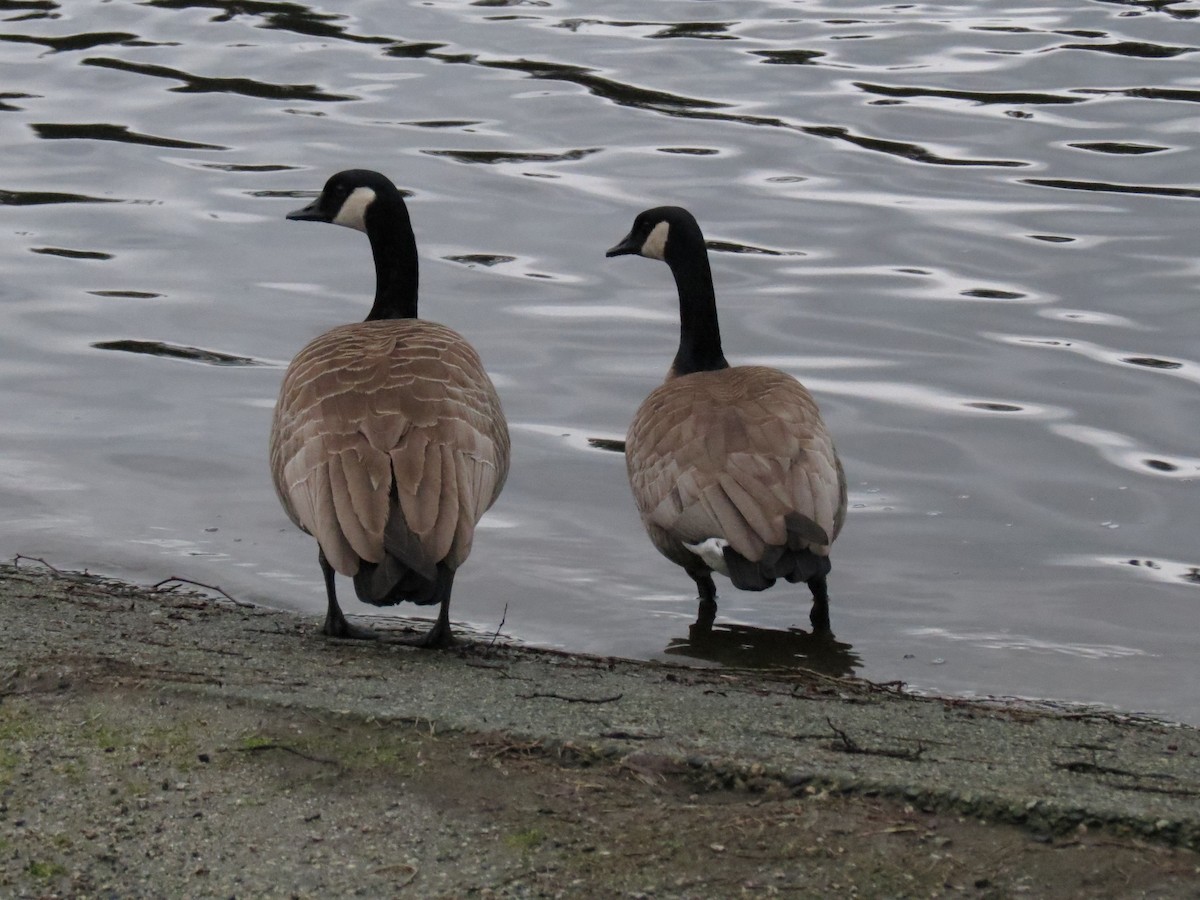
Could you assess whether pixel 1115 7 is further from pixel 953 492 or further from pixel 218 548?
pixel 218 548

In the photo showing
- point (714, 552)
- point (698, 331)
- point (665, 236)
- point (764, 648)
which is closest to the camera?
point (714, 552)

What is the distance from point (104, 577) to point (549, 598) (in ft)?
6.70

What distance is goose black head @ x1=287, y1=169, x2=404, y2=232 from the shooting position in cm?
840

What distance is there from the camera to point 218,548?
338 inches

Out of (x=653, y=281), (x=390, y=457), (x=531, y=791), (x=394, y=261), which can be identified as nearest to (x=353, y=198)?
(x=394, y=261)

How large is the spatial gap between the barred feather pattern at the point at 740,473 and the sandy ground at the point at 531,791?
49.9 inches

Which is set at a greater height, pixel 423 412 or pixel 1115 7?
pixel 1115 7

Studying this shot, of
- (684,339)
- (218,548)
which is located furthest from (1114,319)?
(218,548)

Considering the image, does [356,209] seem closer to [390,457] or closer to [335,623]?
[335,623]

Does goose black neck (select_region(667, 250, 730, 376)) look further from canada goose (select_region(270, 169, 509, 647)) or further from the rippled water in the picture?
canada goose (select_region(270, 169, 509, 647))

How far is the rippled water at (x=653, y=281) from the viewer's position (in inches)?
324

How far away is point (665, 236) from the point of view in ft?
30.8

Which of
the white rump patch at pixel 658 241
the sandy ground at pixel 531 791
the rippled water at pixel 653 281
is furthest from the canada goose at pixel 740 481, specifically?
the white rump patch at pixel 658 241

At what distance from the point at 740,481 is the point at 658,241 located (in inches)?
109
